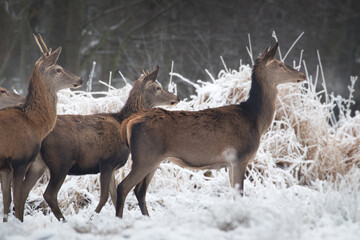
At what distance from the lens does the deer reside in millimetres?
3893

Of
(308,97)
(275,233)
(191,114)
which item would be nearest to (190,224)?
(275,233)

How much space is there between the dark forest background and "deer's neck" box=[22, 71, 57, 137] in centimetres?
912

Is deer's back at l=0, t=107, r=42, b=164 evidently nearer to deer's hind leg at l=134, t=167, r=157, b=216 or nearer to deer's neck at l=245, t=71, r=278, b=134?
deer's hind leg at l=134, t=167, r=157, b=216

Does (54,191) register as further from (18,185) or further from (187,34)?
(187,34)

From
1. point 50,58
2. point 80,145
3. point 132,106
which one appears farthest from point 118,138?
point 50,58

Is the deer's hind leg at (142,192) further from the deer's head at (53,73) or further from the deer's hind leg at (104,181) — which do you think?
the deer's head at (53,73)

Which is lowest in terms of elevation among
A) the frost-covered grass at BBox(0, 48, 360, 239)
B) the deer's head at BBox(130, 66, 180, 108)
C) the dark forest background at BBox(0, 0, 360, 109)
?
the frost-covered grass at BBox(0, 48, 360, 239)

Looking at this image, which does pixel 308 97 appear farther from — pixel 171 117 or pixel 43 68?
pixel 43 68

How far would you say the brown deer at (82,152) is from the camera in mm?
4336

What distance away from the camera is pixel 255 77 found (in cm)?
470

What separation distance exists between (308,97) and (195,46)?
367 inches

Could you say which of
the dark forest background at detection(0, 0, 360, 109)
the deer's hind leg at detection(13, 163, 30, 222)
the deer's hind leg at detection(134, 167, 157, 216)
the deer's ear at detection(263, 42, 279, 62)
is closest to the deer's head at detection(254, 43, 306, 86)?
the deer's ear at detection(263, 42, 279, 62)

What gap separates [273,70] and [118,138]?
1.53 m

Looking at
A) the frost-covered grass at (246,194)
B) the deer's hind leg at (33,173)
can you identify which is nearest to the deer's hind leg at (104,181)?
the frost-covered grass at (246,194)
